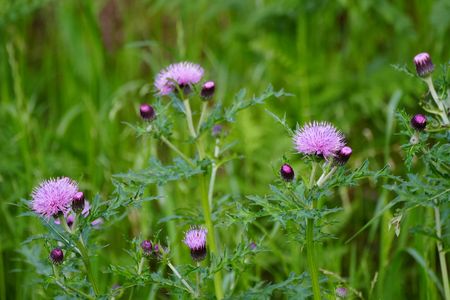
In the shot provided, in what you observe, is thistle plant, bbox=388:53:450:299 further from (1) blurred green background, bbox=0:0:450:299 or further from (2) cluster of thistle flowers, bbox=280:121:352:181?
(1) blurred green background, bbox=0:0:450:299

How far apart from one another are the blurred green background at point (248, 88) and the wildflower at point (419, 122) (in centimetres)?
110

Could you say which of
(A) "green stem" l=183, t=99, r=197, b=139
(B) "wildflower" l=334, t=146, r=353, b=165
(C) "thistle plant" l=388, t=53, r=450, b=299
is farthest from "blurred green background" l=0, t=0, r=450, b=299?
(B) "wildflower" l=334, t=146, r=353, b=165

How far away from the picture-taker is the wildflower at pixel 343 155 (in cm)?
122

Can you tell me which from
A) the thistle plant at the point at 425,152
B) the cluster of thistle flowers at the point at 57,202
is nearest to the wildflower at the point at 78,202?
the cluster of thistle flowers at the point at 57,202

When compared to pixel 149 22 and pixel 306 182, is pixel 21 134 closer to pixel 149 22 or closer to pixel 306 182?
pixel 306 182

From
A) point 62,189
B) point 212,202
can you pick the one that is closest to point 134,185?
point 62,189

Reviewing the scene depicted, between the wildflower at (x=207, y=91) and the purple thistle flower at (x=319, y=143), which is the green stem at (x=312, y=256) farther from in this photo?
the wildflower at (x=207, y=91)

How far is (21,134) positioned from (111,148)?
43 cm

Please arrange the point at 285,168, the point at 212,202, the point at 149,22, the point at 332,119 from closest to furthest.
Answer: the point at 285,168 < the point at 212,202 < the point at 332,119 < the point at 149,22

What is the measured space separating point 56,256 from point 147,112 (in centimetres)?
40

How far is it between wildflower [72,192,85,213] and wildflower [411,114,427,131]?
67 centimetres

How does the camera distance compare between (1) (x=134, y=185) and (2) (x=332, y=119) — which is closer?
(1) (x=134, y=185)

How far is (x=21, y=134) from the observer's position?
2.59m

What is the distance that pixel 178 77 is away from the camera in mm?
1552
